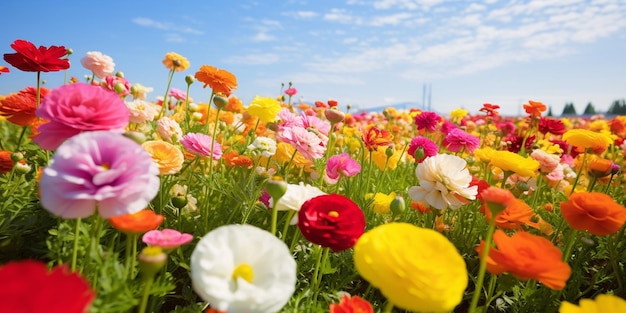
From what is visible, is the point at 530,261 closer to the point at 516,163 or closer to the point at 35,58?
the point at 516,163

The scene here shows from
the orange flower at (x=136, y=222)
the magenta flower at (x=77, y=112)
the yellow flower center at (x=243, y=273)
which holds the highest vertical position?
the magenta flower at (x=77, y=112)

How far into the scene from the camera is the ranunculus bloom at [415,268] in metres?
0.58

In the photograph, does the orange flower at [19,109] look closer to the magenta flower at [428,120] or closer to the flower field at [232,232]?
the flower field at [232,232]

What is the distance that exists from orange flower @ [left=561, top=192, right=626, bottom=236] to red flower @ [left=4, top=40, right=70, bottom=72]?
154 cm

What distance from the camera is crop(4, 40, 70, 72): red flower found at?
111cm

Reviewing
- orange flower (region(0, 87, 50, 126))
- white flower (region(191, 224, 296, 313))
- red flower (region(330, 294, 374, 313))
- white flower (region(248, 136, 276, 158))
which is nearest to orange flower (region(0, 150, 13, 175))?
orange flower (region(0, 87, 50, 126))

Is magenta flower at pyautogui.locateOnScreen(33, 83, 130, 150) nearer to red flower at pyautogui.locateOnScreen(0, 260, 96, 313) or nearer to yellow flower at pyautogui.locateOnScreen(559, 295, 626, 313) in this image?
red flower at pyautogui.locateOnScreen(0, 260, 96, 313)

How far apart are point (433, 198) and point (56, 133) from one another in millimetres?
1061

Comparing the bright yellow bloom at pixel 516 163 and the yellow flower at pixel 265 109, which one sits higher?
the yellow flower at pixel 265 109

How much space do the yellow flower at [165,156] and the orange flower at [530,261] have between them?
0.84 m

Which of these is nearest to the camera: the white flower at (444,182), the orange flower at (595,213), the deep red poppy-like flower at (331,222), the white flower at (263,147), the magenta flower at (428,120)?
the deep red poppy-like flower at (331,222)

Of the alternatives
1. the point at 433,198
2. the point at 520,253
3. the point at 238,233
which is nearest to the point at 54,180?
the point at 238,233

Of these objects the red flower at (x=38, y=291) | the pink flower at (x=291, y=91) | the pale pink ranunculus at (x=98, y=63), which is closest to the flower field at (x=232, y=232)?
the red flower at (x=38, y=291)

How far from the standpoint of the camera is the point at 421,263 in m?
0.58
